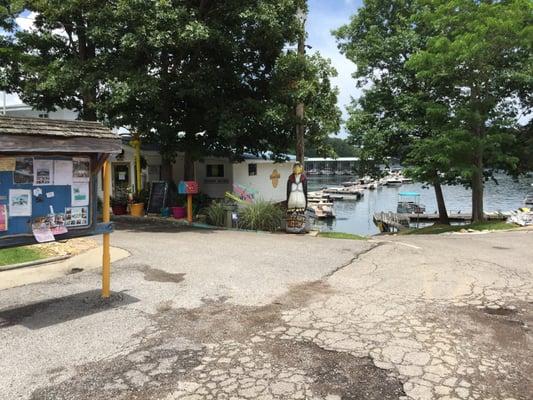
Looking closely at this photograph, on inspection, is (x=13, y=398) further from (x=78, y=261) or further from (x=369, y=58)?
(x=369, y=58)

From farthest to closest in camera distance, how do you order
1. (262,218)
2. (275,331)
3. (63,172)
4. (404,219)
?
(404,219)
(262,218)
(63,172)
(275,331)

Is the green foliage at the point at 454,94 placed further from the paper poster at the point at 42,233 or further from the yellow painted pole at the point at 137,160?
the paper poster at the point at 42,233

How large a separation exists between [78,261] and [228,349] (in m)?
5.53

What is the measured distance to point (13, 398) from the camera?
13.5 feet

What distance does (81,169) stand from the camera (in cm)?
656

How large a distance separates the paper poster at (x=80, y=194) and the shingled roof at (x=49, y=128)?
Result: 0.67 metres

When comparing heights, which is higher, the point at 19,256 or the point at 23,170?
the point at 23,170

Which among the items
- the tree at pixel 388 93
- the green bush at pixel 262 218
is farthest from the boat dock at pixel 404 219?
the green bush at pixel 262 218

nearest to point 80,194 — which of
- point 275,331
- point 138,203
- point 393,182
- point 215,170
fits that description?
point 275,331

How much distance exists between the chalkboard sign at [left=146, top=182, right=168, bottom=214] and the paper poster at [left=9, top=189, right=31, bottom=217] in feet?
41.7

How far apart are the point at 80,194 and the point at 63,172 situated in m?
0.38

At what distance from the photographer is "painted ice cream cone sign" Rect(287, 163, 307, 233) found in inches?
588

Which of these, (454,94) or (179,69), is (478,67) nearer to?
(454,94)

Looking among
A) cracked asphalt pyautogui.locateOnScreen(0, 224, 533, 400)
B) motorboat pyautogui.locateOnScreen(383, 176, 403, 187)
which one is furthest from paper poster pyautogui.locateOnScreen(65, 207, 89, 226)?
motorboat pyautogui.locateOnScreen(383, 176, 403, 187)
